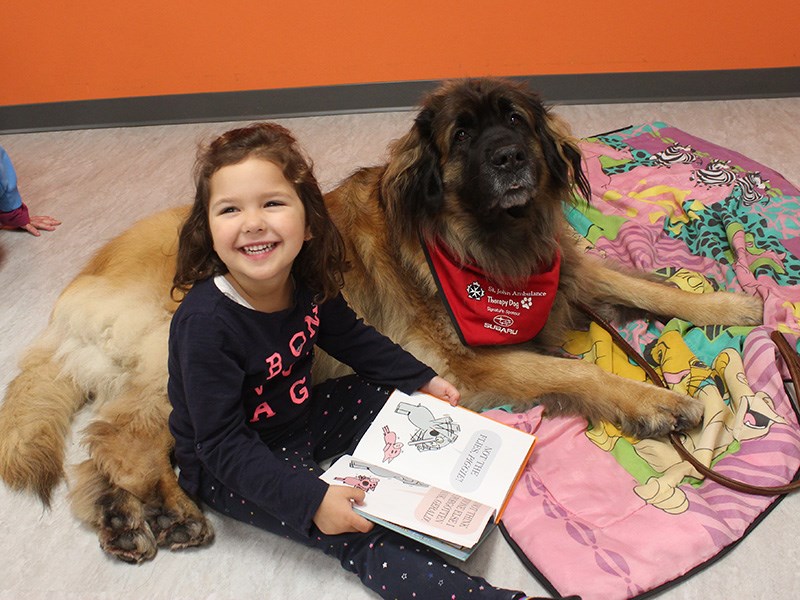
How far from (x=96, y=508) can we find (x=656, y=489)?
1496 millimetres

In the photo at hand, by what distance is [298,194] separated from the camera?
5.85ft

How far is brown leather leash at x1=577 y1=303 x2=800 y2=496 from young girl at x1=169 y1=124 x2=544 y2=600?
2.25 feet

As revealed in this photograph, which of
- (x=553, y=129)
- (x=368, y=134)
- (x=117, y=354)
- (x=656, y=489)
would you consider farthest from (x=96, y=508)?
(x=368, y=134)

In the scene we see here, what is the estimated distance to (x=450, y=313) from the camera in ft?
7.66

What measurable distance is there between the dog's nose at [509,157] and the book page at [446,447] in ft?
2.28

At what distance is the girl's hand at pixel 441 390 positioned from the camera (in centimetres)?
213

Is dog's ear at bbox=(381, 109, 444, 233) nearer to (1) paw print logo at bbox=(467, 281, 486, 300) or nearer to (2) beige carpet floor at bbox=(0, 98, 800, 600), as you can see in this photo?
(1) paw print logo at bbox=(467, 281, 486, 300)

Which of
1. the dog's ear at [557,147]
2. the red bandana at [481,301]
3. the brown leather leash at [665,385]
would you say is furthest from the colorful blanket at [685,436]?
the dog's ear at [557,147]

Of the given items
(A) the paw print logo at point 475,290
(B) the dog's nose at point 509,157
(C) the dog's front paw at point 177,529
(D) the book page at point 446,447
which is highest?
(B) the dog's nose at point 509,157

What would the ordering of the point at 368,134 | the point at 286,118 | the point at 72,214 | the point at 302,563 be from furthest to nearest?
the point at 286,118, the point at 368,134, the point at 72,214, the point at 302,563

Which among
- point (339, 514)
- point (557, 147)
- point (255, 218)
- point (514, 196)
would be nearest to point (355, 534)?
point (339, 514)

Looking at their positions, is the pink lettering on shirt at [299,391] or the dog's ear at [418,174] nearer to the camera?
the pink lettering on shirt at [299,391]

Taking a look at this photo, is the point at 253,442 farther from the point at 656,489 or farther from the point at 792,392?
the point at 792,392

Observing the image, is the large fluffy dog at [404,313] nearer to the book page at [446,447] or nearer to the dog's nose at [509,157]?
the dog's nose at [509,157]
